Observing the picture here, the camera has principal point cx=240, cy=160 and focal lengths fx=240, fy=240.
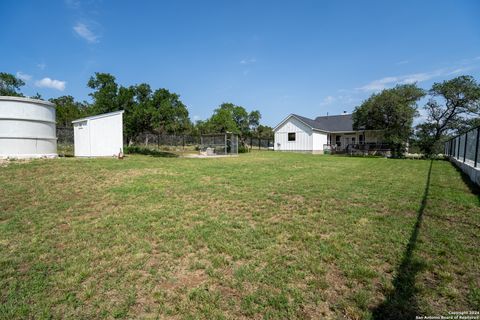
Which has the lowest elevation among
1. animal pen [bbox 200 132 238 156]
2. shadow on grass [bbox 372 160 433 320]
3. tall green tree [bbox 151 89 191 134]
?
shadow on grass [bbox 372 160 433 320]

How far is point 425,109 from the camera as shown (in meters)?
20.3

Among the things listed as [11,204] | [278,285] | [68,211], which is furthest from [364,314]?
[11,204]

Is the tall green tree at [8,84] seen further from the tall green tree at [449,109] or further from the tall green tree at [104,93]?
the tall green tree at [449,109]

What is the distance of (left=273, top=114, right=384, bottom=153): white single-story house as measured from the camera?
24.8m

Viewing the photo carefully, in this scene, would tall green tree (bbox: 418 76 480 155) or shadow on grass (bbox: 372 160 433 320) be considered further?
tall green tree (bbox: 418 76 480 155)

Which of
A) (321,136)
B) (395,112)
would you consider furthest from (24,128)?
(321,136)

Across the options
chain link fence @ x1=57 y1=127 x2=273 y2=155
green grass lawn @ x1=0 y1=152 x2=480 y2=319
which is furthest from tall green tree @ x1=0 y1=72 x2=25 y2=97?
green grass lawn @ x1=0 y1=152 x2=480 y2=319

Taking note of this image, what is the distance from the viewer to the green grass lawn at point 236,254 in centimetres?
213

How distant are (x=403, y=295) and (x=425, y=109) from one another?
2370cm

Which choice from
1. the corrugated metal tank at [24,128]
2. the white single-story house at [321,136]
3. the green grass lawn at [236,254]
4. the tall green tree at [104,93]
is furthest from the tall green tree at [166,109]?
the white single-story house at [321,136]

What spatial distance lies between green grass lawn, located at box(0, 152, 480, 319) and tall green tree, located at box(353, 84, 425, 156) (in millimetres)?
16801

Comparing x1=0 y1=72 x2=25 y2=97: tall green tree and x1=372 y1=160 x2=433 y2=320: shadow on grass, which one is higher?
x1=0 y1=72 x2=25 y2=97: tall green tree

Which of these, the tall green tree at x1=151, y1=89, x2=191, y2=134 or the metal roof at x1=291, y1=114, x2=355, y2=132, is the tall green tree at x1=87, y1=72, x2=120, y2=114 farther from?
the metal roof at x1=291, y1=114, x2=355, y2=132

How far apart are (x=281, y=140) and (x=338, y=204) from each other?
23546 millimetres
